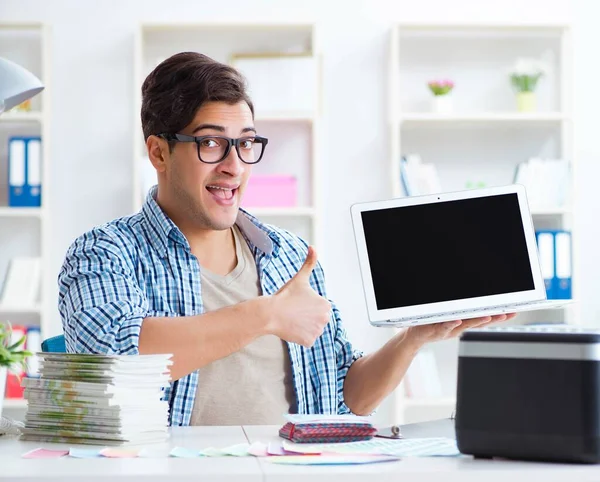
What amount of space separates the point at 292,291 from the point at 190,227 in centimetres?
50

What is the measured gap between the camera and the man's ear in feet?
7.01

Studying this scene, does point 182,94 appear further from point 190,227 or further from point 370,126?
point 370,126

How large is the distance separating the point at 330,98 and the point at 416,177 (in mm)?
541

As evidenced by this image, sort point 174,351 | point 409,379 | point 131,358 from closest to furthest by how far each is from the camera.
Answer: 1. point 131,358
2. point 174,351
3. point 409,379

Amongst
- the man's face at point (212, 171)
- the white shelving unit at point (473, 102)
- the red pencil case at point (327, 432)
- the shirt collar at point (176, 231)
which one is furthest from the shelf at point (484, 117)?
the red pencil case at point (327, 432)

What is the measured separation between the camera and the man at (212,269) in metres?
1.92

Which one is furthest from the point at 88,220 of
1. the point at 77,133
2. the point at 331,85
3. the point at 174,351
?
the point at 174,351

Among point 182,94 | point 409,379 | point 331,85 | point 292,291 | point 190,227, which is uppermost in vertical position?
point 331,85

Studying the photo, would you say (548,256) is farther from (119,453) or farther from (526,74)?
(119,453)

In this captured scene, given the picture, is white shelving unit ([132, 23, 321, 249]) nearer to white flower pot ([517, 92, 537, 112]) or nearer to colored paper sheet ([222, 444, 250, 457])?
white flower pot ([517, 92, 537, 112])

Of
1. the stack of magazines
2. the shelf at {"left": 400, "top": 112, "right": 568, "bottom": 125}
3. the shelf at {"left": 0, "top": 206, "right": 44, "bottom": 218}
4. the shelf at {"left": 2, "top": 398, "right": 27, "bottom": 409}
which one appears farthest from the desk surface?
the shelf at {"left": 400, "top": 112, "right": 568, "bottom": 125}

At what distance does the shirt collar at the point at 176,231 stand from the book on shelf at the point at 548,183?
202cm

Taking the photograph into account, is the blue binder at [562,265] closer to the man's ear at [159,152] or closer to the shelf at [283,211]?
the shelf at [283,211]

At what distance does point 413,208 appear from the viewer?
5.87 feet
